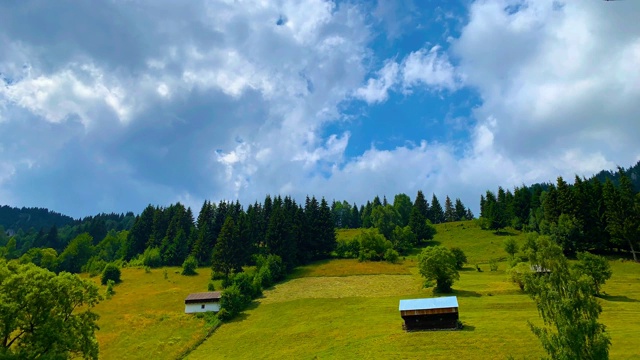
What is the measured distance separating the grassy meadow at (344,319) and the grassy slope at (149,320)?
0.17m

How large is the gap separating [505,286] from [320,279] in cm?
3981

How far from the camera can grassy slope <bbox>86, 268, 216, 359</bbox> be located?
2296 inches

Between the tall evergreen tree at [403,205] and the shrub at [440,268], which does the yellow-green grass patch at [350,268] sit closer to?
the shrub at [440,268]

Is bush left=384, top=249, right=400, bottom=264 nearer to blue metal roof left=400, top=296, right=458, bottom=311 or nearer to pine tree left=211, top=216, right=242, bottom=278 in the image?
pine tree left=211, top=216, right=242, bottom=278

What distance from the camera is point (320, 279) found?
9225cm

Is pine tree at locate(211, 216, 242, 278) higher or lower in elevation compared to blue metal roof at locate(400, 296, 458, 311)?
higher

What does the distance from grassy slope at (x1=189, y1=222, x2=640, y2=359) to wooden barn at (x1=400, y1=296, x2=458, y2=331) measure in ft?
6.12

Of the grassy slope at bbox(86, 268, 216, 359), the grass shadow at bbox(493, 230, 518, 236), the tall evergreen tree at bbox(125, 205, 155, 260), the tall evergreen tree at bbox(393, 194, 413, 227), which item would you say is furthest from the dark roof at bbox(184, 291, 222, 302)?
the tall evergreen tree at bbox(393, 194, 413, 227)

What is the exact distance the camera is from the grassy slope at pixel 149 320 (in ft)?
191

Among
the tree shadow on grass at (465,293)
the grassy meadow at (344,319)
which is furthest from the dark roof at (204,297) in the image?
the tree shadow on grass at (465,293)

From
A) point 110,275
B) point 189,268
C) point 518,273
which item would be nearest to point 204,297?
point 189,268

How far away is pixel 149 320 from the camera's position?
70.9m

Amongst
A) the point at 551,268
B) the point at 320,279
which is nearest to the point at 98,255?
the point at 320,279

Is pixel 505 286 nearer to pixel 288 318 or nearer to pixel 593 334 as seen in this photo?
pixel 288 318
